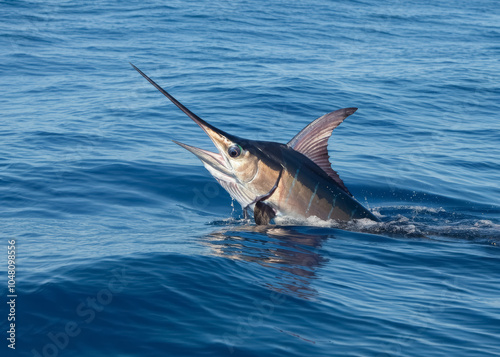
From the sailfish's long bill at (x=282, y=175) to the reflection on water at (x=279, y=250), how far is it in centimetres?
27

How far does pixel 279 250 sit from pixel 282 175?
0.98 metres

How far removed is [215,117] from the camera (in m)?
16.0

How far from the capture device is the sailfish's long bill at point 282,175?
25.4 feet

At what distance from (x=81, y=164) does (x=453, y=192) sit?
639 cm

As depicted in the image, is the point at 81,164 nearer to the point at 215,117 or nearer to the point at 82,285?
the point at 215,117

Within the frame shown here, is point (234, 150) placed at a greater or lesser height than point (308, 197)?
greater

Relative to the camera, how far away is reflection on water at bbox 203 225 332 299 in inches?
245

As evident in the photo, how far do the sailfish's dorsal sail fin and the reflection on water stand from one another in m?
0.84

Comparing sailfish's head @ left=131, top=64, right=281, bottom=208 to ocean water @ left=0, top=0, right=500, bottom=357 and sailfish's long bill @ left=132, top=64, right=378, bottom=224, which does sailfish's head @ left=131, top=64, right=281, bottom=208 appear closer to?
sailfish's long bill @ left=132, top=64, right=378, bottom=224

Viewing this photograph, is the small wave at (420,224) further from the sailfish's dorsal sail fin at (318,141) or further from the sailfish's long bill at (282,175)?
the sailfish's dorsal sail fin at (318,141)

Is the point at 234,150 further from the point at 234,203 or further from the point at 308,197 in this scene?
the point at 234,203

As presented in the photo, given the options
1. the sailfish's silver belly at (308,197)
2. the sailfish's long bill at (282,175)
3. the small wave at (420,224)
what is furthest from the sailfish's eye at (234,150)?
the small wave at (420,224)

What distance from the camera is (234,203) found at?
10359mm

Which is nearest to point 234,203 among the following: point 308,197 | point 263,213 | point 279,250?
point 263,213
